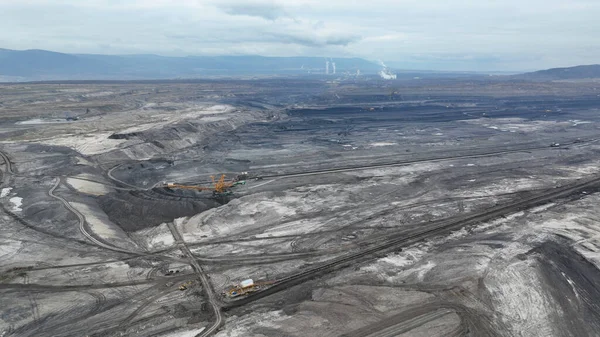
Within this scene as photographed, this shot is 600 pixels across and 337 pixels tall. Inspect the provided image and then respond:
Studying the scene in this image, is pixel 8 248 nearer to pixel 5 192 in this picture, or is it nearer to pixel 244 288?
pixel 5 192

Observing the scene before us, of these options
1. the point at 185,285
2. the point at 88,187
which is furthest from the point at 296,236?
the point at 88,187

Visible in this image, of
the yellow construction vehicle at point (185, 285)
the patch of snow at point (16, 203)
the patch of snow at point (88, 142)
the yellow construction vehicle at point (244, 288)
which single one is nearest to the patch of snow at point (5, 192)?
the patch of snow at point (16, 203)

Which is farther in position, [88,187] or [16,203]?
[88,187]

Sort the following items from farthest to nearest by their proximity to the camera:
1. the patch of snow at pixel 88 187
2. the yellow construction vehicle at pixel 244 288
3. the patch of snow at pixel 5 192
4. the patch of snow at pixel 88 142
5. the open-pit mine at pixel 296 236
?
the patch of snow at pixel 88 142
the patch of snow at pixel 88 187
the patch of snow at pixel 5 192
the yellow construction vehicle at pixel 244 288
the open-pit mine at pixel 296 236

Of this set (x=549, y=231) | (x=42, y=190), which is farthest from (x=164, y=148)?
(x=549, y=231)

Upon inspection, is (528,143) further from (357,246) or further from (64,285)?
(64,285)

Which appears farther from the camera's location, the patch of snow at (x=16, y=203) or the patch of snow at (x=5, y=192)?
the patch of snow at (x=5, y=192)

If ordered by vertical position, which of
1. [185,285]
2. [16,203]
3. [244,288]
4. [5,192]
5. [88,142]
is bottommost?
[185,285]

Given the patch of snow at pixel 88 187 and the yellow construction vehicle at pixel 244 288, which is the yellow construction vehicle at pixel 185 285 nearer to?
the yellow construction vehicle at pixel 244 288
